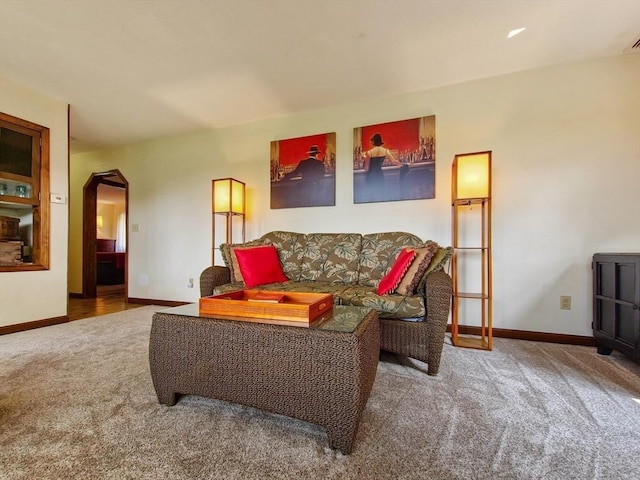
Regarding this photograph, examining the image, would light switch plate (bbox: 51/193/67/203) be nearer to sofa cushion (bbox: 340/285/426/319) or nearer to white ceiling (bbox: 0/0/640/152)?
white ceiling (bbox: 0/0/640/152)

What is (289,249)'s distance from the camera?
2746 mm

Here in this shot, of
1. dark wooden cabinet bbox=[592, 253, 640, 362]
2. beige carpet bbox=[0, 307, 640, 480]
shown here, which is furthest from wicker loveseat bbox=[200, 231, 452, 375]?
dark wooden cabinet bbox=[592, 253, 640, 362]

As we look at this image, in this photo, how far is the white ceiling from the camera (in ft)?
5.94

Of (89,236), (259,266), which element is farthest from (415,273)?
(89,236)

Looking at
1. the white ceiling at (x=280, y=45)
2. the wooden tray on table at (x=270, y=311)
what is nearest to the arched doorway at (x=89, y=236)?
the white ceiling at (x=280, y=45)

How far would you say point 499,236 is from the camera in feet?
8.23

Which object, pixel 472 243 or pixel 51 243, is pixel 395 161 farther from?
pixel 51 243

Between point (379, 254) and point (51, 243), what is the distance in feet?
10.8

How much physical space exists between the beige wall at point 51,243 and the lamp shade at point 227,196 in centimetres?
157

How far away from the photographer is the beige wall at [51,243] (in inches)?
102

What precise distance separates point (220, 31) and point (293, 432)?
248 centimetres

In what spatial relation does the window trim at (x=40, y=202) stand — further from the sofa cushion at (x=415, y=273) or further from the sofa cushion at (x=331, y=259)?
the sofa cushion at (x=415, y=273)

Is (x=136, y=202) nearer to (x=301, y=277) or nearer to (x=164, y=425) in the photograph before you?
(x=301, y=277)

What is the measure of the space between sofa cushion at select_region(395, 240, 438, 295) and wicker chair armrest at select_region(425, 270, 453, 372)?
Result: 18 cm
